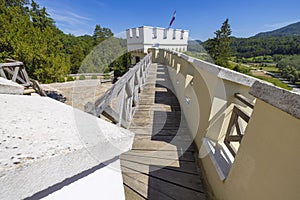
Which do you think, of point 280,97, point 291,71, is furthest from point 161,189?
point 291,71

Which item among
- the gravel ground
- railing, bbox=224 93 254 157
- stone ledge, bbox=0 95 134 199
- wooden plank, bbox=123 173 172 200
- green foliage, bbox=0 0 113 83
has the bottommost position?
the gravel ground

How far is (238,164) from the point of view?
1.12 m

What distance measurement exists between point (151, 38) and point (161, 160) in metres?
18.1

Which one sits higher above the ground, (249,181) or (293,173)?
(293,173)

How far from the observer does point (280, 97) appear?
0.73 metres

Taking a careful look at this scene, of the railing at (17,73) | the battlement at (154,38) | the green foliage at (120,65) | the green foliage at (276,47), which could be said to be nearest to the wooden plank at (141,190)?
the railing at (17,73)

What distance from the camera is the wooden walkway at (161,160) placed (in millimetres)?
1607

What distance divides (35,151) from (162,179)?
1653mm

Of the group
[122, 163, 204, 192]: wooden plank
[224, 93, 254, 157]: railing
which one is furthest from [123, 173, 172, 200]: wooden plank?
[224, 93, 254, 157]: railing

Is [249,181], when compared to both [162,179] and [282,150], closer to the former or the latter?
[282,150]

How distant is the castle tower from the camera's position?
57.6 ft

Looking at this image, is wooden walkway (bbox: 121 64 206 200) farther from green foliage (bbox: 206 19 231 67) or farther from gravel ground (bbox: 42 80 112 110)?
green foliage (bbox: 206 19 231 67)

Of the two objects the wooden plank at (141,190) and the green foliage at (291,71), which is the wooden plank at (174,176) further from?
the green foliage at (291,71)

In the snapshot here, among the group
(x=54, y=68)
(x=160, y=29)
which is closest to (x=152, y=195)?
(x=54, y=68)
